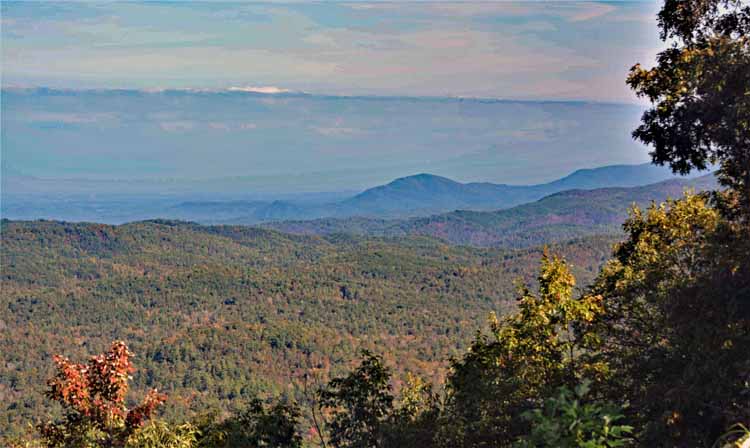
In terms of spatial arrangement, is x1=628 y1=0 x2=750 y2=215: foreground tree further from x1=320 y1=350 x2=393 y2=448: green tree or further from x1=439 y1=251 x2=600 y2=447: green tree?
x1=320 y1=350 x2=393 y2=448: green tree

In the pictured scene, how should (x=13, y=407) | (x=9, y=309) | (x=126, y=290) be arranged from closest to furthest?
(x=13, y=407), (x=9, y=309), (x=126, y=290)

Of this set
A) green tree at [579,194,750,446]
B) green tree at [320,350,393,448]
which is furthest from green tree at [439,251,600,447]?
green tree at [320,350,393,448]

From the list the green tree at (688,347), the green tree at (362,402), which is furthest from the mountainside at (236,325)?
the green tree at (688,347)

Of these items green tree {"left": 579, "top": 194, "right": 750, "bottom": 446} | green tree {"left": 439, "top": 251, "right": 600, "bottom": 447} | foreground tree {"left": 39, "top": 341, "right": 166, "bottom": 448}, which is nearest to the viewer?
green tree {"left": 579, "top": 194, "right": 750, "bottom": 446}

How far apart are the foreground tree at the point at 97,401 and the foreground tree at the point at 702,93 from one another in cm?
949

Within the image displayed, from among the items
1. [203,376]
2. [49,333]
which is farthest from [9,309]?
[203,376]

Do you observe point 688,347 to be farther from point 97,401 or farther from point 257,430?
point 257,430

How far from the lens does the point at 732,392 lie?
8.83 meters

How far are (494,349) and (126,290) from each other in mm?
186483

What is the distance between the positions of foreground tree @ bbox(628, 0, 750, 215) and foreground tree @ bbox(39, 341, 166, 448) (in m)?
9.49

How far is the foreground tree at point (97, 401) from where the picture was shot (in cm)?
979

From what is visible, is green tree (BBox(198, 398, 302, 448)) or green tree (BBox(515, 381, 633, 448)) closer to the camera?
green tree (BBox(515, 381, 633, 448))

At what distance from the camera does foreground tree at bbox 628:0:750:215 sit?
1038 cm

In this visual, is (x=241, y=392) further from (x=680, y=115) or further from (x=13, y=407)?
(x=680, y=115)
